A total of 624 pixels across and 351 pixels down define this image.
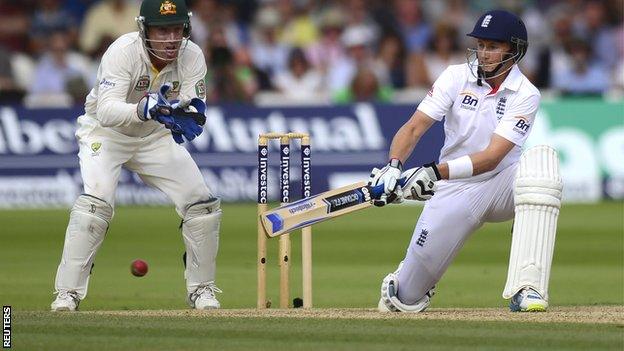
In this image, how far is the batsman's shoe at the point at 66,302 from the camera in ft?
24.9

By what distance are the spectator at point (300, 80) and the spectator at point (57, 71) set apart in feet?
7.27

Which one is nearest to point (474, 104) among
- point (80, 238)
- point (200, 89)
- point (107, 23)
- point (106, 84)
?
point (200, 89)

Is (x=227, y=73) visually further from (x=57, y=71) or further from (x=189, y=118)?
(x=189, y=118)

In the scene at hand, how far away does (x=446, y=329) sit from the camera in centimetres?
648

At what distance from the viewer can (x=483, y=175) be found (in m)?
7.66

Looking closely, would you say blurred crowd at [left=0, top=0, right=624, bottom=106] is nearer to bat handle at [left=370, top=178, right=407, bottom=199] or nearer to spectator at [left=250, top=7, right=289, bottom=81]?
spectator at [left=250, top=7, right=289, bottom=81]

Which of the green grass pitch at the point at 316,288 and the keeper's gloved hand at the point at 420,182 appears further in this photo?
the keeper's gloved hand at the point at 420,182

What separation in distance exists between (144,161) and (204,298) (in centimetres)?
82

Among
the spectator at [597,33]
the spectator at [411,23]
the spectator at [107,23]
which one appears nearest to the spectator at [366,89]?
the spectator at [411,23]

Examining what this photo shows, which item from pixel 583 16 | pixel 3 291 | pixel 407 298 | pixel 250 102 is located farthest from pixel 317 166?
pixel 407 298

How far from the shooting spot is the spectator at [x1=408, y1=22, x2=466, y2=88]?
16.3 m

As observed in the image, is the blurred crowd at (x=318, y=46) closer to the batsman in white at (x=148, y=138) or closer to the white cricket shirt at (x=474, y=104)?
the batsman in white at (x=148, y=138)

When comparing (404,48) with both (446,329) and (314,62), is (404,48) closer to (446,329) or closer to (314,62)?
(314,62)

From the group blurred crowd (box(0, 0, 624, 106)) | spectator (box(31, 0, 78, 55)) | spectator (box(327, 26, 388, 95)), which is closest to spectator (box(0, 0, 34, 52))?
blurred crowd (box(0, 0, 624, 106))
